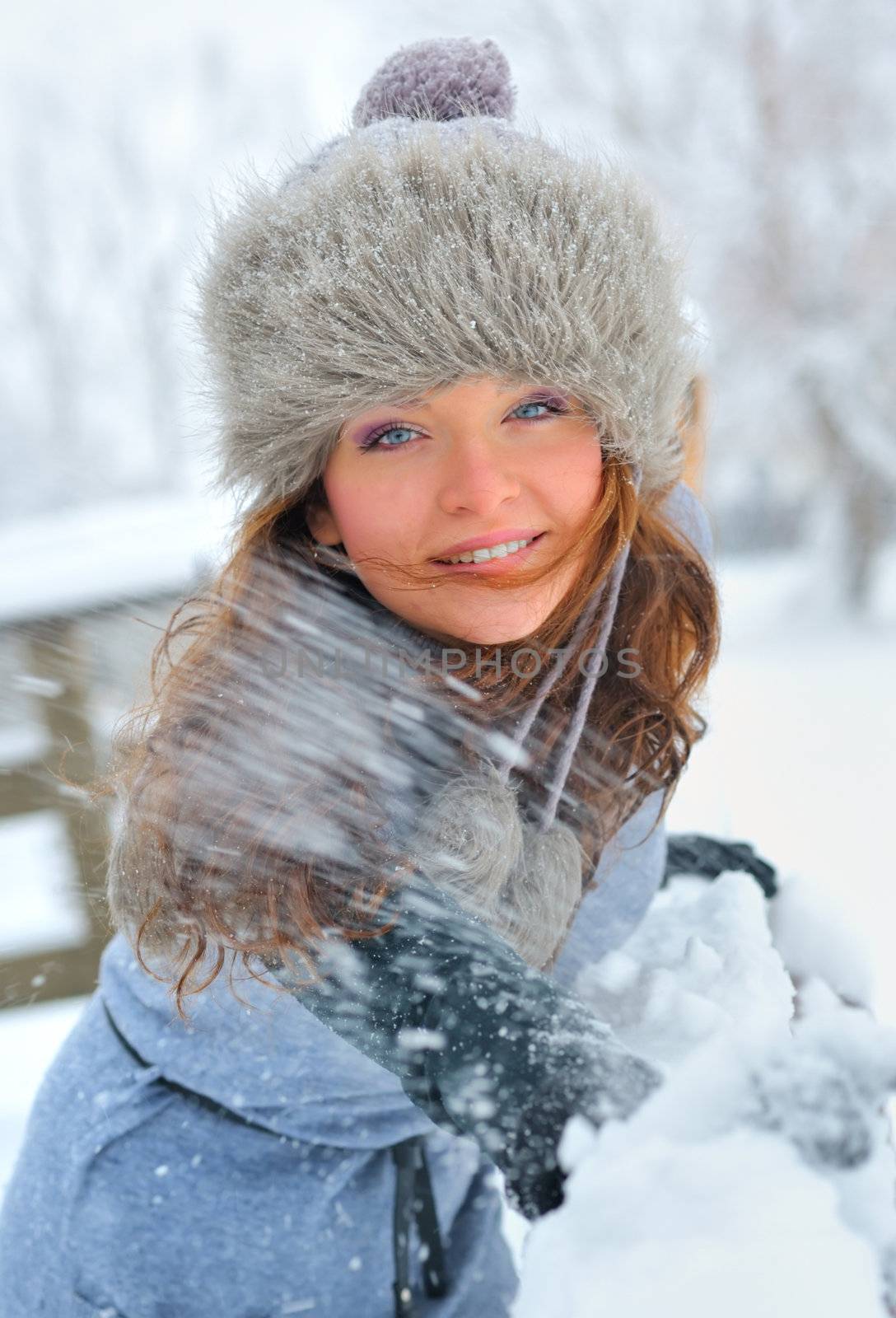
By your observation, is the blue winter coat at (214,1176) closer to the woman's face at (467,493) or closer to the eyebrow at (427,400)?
the woman's face at (467,493)

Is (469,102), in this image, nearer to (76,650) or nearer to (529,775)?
(529,775)


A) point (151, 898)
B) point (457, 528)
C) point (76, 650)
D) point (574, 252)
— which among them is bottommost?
point (76, 650)

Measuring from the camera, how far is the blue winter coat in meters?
0.80

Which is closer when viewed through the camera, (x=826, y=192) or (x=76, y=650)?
(x=76, y=650)

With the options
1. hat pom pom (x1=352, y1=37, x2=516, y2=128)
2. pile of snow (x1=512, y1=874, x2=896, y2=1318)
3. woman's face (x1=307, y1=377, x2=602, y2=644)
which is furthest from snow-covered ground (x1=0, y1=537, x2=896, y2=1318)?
hat pom pom (x1=352, y1=37, x2=516, y2=128)

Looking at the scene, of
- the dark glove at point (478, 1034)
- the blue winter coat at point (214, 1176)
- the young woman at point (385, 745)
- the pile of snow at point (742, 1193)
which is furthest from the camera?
the blue winter coat at point (214, 1176)

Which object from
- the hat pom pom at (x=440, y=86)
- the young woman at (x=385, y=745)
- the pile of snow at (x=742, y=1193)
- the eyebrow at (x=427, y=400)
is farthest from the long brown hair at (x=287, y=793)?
the hat pom pom at (x=440, y=86)

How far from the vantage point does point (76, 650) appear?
1.95m

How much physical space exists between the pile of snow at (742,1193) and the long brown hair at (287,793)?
22cm

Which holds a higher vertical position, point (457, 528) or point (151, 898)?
point (457, 528)

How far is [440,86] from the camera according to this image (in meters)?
0.84

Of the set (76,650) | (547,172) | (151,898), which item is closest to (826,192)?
(76,650)

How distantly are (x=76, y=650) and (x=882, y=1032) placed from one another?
180 cm

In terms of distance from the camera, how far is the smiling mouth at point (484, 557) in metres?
0.74
